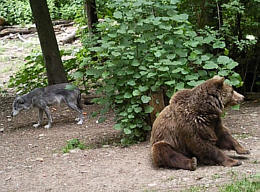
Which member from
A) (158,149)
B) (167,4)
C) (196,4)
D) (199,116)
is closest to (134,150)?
(158,149)

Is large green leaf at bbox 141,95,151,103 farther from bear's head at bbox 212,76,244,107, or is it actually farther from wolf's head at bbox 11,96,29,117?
wolf's head at bbox 11,96,29,117

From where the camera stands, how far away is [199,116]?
5688 millimetres

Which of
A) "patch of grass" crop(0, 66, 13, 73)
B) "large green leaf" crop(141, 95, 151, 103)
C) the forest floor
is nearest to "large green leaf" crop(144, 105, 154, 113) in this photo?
"large green leaf" crop(141, 95, 151, 103)

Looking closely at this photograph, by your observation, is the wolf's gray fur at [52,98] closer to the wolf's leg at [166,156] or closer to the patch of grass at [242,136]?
the patch of grass at [242,136]

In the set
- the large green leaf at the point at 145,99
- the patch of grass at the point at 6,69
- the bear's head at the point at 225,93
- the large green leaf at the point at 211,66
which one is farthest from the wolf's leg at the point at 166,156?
the patch of grass at the point at 6,69

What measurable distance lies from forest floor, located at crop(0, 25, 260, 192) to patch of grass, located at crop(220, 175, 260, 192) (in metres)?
0.14

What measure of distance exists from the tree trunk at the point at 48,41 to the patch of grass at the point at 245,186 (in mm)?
7309

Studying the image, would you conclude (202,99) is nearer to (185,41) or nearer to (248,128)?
(185,41)

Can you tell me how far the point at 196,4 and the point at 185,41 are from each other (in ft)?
8.00

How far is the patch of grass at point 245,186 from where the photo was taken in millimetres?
4514

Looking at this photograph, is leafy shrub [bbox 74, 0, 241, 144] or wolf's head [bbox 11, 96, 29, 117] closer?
leafy shrub [bbox 74, 0, 241, 144]

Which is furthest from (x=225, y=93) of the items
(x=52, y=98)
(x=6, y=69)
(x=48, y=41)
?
(x=6, y=69)

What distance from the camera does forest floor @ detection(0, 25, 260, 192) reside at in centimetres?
528

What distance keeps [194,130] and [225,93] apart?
0.71 meters
